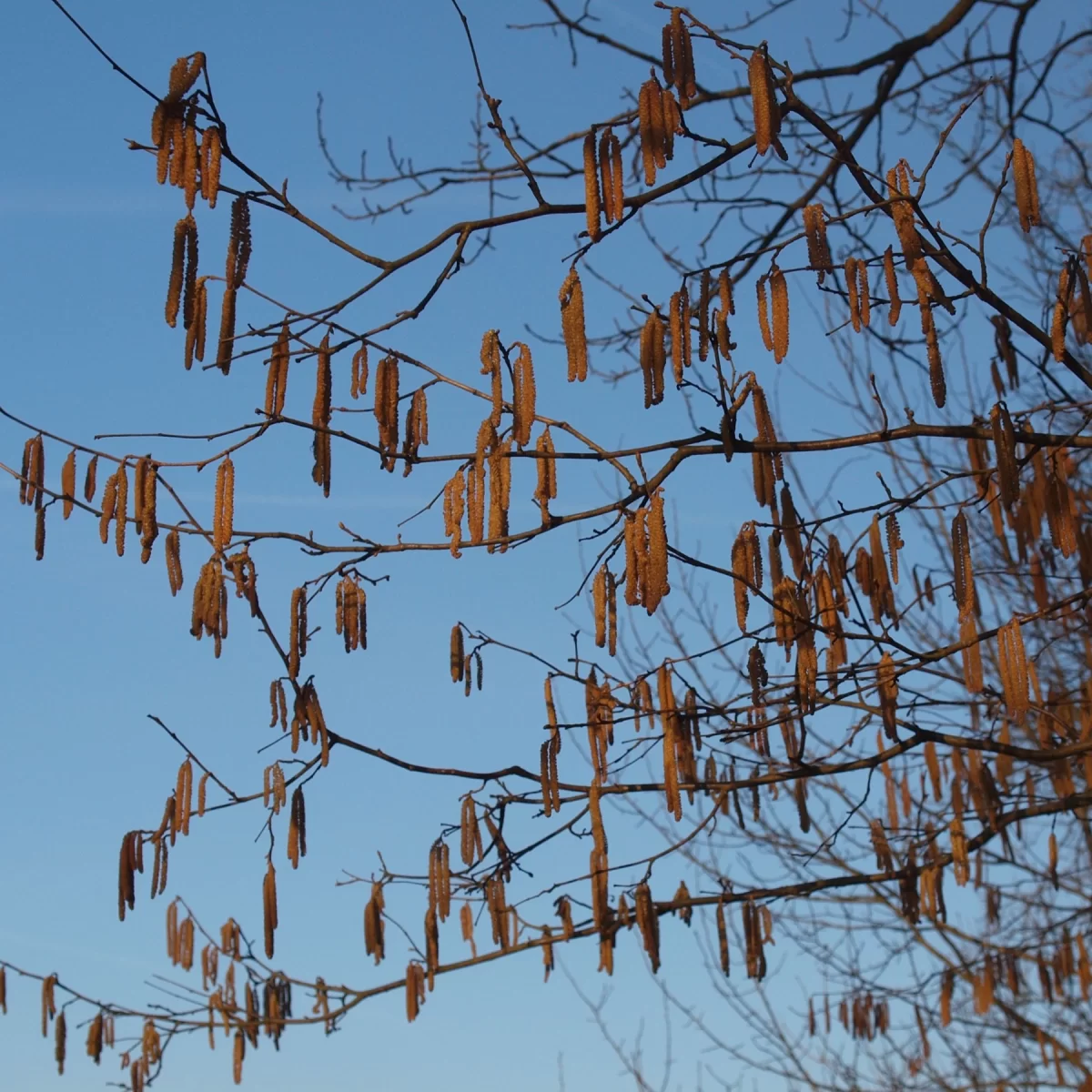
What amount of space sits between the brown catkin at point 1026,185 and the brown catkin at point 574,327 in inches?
37.5

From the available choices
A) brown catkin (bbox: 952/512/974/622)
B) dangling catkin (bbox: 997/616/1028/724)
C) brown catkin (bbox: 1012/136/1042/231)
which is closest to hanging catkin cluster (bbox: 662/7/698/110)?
brown catkin (bbox: 1012/136/1042/231)

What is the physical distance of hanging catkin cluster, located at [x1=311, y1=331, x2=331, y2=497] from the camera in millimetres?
3262

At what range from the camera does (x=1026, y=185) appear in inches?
121

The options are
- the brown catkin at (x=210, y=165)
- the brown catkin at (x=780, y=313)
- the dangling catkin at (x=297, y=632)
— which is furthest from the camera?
the dangling catkin at (x=297, y=632)

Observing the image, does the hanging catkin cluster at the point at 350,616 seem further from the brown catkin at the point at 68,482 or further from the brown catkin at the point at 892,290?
the brown catkin at the point at 892,290

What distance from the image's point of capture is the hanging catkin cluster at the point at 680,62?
2.98 metres

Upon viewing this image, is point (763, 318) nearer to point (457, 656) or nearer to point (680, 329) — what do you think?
point (680, 329)

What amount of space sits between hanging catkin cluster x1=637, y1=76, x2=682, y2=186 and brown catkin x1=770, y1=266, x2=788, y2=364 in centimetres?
36

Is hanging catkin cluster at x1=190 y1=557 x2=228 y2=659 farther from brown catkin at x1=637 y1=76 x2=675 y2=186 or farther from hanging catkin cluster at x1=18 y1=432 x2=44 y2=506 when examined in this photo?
brown catkin at x1=637 y1=76 x2=675 y2=186

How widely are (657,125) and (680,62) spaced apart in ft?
0.50

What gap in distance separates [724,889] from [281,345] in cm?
236

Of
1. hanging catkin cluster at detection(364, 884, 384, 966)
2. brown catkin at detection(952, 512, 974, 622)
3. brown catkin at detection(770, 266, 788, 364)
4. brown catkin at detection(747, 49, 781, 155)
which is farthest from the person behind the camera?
hanging catkin cluster at detection(364, 884, 384, 966)

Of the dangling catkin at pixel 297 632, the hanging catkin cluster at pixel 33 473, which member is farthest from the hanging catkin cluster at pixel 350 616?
the hanging catkin cluster at pixel 33 473

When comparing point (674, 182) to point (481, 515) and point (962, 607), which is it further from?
point (962, 607)
